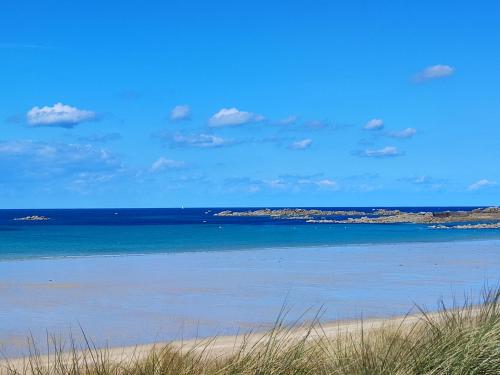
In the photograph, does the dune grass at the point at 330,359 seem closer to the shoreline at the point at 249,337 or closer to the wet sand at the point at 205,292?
the shoreline at the point at 249,337

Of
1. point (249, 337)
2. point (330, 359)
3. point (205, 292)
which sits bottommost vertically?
point (205, 292)

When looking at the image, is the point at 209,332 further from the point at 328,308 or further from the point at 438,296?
the point at 438,296

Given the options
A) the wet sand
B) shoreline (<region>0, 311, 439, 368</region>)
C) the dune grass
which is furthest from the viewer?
the wet sand

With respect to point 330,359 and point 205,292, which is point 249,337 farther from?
point 205,292

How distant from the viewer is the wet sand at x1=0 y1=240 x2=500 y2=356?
12.6 meters

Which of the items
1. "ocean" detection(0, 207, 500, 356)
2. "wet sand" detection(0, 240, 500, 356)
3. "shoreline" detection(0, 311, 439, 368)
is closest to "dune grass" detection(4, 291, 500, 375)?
"ocean" detection(0, 207, 500, 356)

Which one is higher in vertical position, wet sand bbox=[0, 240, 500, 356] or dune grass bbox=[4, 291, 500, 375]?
dune grass bbox=[4, 291, 500, 375]

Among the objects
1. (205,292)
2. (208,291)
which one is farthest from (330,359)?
(208,291)

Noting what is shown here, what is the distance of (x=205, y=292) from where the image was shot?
17.5 meters

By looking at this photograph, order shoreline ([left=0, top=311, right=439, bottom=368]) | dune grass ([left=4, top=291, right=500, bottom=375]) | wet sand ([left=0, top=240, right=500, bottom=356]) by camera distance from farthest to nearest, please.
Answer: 1. wet sand ([left=0, top=240, right=500, bottom=356])
2. shoreline ([left=0, top=311, right=439, bottom=368])
3. dune grass ([left=4, top=291, right=500, bottom=375])

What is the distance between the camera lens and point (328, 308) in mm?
14609

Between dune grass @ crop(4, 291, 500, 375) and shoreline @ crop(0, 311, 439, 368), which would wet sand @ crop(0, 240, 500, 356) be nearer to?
shoreline @ crop(0, 311, 439, 368)

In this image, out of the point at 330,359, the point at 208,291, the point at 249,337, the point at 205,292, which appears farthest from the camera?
the point at 208,291

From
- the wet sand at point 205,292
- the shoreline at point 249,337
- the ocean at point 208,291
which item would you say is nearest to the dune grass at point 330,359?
the ocean at point 208,291
